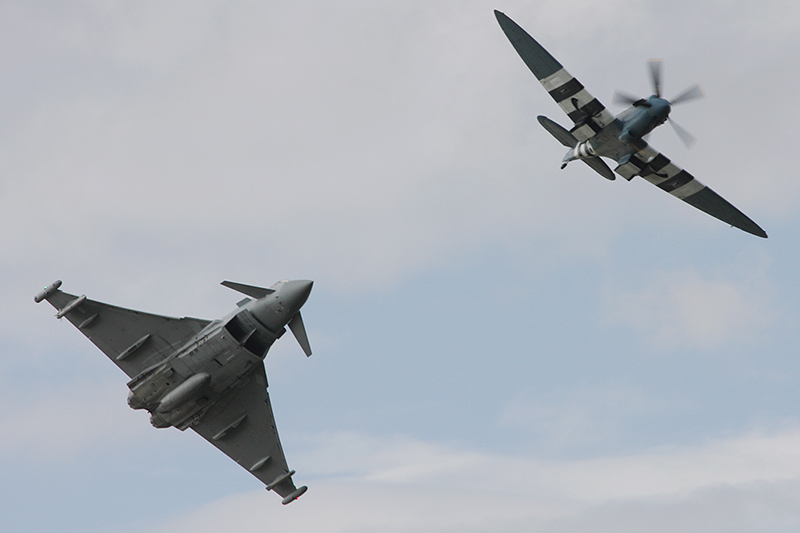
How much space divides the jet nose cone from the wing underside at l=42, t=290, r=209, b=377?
619cm

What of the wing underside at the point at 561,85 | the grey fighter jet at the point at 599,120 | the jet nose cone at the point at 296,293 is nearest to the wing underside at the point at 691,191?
the grey fighter jet at the point at 599,120

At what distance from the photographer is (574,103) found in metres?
57.2

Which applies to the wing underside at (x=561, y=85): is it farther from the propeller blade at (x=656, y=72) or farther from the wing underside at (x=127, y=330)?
the wing underside at (x=127, y=330)

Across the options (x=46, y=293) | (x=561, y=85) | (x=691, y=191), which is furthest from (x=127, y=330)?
(x=691, y=191)

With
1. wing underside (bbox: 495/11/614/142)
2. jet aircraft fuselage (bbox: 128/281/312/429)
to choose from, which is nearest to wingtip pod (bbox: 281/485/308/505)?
jet aircraft fuselage (bbox: 128/281/312/429)

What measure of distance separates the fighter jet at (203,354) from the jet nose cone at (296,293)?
2.3 inches

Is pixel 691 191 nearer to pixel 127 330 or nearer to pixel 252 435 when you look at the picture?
pixel 252 435

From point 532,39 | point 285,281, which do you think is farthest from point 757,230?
point 285,281

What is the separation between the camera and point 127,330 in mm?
55500

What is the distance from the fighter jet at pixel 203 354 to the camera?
5262cm

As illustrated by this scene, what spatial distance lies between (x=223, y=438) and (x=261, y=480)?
12.5ft

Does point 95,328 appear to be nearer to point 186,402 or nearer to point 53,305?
point 53,305

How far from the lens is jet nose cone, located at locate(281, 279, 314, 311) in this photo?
2026 inches

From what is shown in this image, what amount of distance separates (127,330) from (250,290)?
9.35 metres
